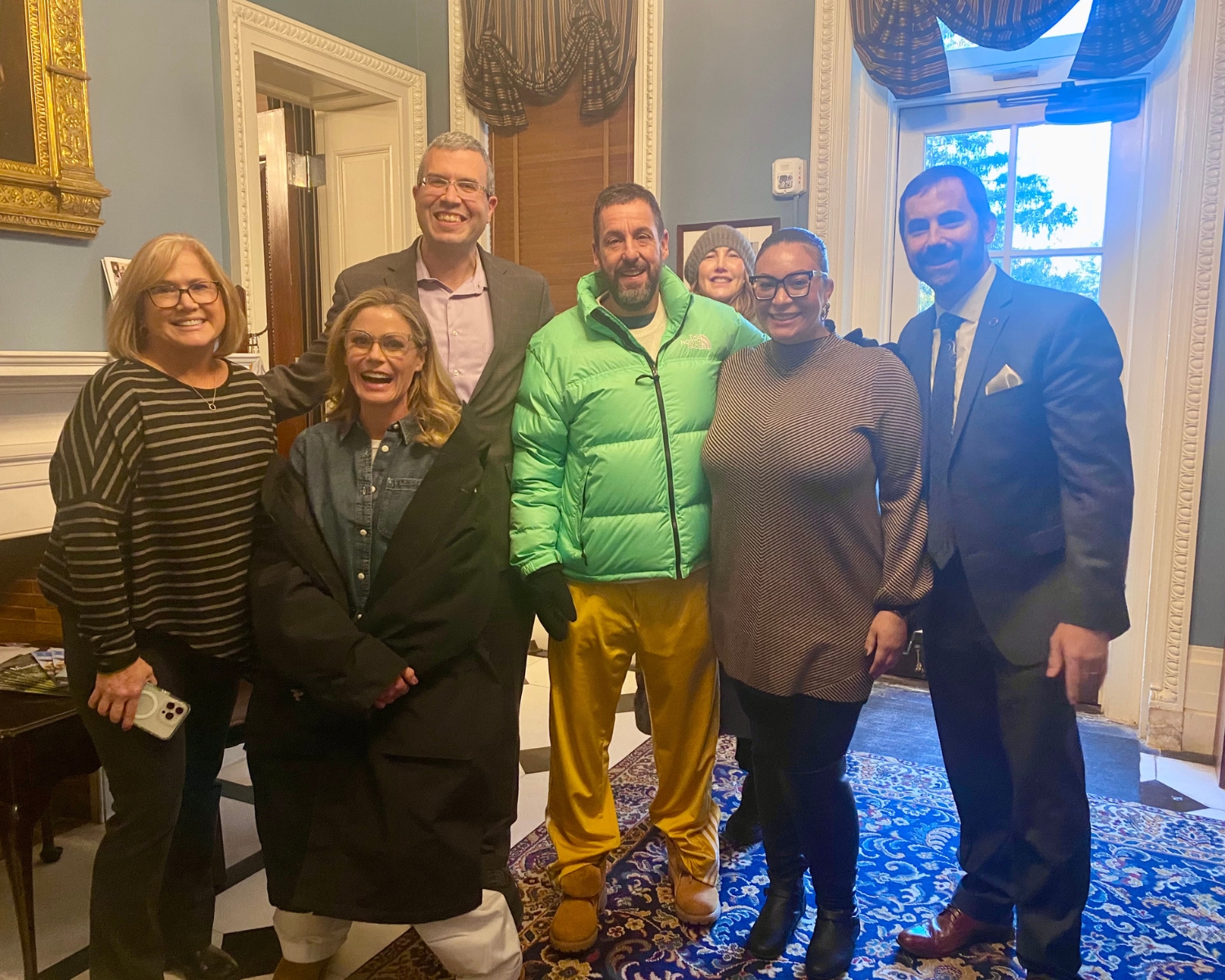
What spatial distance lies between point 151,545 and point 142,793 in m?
0.40

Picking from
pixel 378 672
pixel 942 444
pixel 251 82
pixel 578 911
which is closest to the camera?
pixel 378 672

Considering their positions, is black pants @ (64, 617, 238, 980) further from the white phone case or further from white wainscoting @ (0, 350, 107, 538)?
white wainscoting @ (0, 350, 107, 538)

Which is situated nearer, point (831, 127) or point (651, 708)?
point (651, 708)

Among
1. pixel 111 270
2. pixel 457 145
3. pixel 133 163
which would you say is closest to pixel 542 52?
pixel 133 163

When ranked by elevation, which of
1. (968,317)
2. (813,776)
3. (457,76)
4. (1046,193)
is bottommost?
(813,776)

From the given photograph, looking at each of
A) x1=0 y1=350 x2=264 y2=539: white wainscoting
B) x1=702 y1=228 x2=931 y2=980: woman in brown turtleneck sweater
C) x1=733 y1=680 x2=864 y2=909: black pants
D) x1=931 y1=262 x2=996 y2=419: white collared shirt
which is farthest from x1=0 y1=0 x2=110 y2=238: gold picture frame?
x1=931 y1=262 x2=996 y2=419: white collared shirt

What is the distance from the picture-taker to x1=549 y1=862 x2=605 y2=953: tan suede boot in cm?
178

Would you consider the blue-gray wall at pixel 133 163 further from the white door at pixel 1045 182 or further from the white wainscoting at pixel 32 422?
the white door at pixel 1045 182

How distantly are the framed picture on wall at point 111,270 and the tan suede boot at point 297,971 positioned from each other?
1.94 metres

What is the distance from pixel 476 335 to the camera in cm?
183

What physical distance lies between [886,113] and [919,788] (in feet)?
7.50

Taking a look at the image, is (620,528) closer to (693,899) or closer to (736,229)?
(693,899)

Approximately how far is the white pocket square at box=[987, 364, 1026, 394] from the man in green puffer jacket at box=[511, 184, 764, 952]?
1.67ft

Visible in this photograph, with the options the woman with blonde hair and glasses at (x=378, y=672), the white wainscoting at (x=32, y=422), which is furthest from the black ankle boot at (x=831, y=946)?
the white wainscoting at (x=32, y=422)
